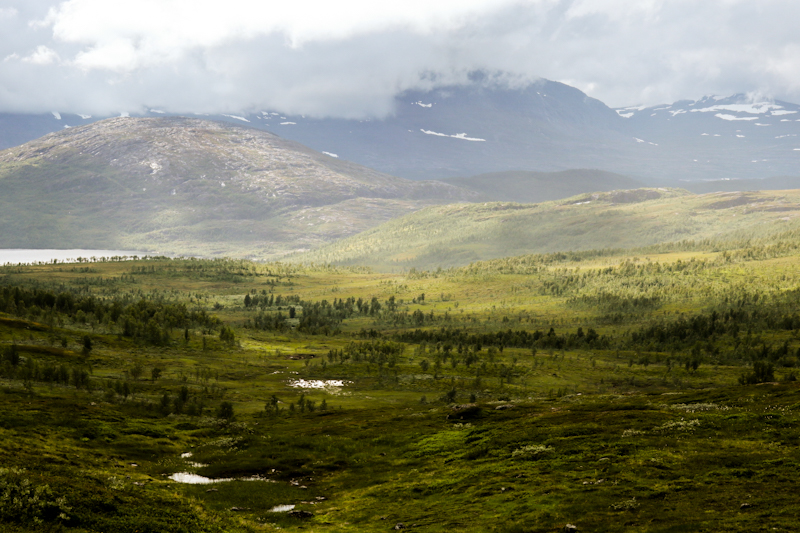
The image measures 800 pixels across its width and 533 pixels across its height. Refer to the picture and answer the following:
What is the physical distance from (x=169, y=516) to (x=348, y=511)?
42.6ft

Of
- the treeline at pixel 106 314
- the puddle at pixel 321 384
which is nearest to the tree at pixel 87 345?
the treeline at pixel 106 314

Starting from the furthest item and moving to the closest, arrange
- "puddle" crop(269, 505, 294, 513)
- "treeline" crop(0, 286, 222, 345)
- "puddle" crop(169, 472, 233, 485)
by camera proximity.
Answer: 1. "treeline" crop(0, 286, 222, 345)
2. "puddle" crop(169, 472, 233, 485)
3. "puddle" crop(269, 505, 294, 513)

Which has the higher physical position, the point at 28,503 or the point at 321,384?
the point at 28,503

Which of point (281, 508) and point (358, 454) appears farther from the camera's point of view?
point (358, 454)

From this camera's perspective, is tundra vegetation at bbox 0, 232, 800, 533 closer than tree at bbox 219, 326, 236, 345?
Yes

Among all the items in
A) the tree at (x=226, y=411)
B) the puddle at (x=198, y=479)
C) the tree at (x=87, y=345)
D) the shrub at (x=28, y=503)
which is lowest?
the tree at (x=226, y=411)

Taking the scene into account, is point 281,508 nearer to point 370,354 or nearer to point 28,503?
point 28,503

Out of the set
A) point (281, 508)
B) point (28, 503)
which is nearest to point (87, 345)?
point (281, 508)

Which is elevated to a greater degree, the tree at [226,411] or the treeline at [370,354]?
the tree at [226,411]

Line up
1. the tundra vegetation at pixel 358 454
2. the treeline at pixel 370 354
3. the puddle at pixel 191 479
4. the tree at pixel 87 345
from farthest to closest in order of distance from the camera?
the treeline at pixel 370 354
the tree at pixel 87 345
the puddle at pixel 191 479
the tundra vegetation at pixel 358 454

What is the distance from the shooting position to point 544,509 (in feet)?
125

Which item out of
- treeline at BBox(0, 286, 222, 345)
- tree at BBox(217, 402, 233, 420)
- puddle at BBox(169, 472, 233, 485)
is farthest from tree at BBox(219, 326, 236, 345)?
puddle at BBox(169, 472, 233, 485)

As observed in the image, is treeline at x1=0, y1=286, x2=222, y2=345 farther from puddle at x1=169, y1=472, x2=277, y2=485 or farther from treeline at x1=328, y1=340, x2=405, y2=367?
puddle at x1=169, y1=472, x2=277, y2=485

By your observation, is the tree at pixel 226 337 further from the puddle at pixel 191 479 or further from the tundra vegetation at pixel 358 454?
the puddle at pixel 191 479
